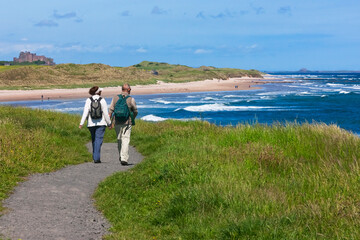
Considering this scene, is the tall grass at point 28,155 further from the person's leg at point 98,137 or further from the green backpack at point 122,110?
the green backpack at point 122,110

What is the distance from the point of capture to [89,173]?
982 centimetres

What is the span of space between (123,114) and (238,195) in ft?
17.0

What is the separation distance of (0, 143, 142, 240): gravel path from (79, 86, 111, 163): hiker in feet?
3.99

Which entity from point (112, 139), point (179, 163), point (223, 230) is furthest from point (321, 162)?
point (112, 139)

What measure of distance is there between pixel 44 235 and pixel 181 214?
1.90m

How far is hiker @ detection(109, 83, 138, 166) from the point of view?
35.0 ft

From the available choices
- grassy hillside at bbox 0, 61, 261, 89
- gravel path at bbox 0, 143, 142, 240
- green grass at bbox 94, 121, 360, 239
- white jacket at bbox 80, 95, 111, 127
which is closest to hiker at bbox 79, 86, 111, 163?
white jacket at bbox 80, 95, 111, 127

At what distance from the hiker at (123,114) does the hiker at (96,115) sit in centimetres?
22

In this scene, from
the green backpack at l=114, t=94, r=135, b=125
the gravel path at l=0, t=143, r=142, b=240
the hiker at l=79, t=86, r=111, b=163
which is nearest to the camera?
the gravel path at l=0, t=143, r=142, b=240

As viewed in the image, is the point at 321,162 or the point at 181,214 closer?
the point at 181,214

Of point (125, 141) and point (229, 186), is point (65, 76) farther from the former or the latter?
point (229, 186)

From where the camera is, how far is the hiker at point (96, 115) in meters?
10.8

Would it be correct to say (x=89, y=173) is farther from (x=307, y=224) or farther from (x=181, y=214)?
(x=307, y=224)

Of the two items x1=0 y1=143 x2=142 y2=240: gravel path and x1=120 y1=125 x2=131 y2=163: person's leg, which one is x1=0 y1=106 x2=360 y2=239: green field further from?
x1=120 y1=125 x2=131 y2=163: person's leg
